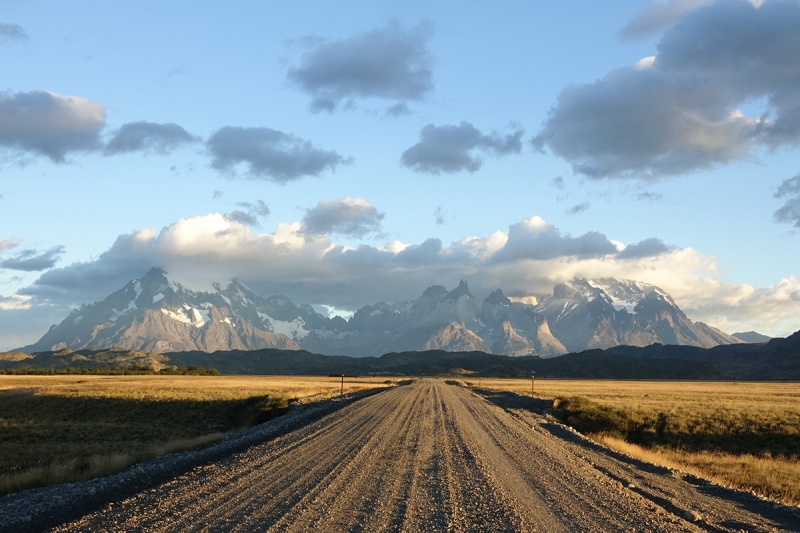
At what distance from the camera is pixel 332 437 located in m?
24.9

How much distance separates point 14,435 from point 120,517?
30.8m

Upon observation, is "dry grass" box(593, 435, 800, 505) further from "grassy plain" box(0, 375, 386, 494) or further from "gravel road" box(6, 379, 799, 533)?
"grassy plain" box(0, 375, 386, 494)

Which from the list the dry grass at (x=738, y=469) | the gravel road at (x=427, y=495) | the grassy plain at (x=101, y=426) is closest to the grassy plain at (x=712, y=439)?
the dry grass at (x=738, y=469)

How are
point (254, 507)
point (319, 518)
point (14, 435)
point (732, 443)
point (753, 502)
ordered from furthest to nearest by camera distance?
point (14, 435) < point (732, 443) < point (753, 502) < point (254, 507) < point (319, 518)

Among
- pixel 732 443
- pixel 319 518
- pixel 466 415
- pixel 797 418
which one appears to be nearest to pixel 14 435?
pixel 466 415

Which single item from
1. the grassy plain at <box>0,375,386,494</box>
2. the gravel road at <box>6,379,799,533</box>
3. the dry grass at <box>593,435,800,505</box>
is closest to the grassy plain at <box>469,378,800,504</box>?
the dry grass at <box>593,435,800,505</box>

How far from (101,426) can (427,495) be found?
3540cm

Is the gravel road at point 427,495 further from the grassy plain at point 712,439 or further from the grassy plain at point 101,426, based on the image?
the grassy plain at point 101,426

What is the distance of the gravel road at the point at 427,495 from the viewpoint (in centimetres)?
1155

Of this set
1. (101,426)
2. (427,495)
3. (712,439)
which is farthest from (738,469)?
(101,426)

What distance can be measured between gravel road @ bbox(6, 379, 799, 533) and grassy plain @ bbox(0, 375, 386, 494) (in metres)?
6.16

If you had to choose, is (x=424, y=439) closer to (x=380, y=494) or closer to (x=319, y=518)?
(x=380, y=494)

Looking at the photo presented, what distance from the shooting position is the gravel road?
1155 centimetres

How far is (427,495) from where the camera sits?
14.0 meters
